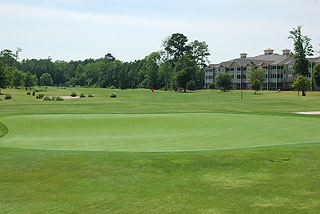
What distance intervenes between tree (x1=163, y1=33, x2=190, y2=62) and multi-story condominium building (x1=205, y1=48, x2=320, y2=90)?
13835 millimetres

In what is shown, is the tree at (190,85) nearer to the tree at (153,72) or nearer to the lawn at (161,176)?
the tree at (153,72)

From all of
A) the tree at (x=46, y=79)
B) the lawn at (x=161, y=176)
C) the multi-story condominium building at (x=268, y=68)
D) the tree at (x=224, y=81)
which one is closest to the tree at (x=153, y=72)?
the multi-story condominium building at (x=268, y=68)

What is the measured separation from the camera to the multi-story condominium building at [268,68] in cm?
10550

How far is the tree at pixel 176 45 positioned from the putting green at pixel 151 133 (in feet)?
363

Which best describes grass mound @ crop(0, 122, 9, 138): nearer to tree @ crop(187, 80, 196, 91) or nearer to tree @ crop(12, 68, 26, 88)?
tree @ crop(187, 80, 196, 91)

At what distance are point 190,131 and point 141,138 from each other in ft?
10.2

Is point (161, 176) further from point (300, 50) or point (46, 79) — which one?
point (46, 79)

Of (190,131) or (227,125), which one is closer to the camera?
(190,131)

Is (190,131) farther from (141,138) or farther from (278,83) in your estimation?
(278,83)

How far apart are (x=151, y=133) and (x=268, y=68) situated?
9844 centimetres

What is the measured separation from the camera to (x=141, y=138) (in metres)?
14.6

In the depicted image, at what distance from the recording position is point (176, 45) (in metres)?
132

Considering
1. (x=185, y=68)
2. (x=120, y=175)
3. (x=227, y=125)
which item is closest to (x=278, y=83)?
(x=185, y=68)

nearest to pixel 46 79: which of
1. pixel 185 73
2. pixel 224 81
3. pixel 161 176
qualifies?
pixel 185 73
